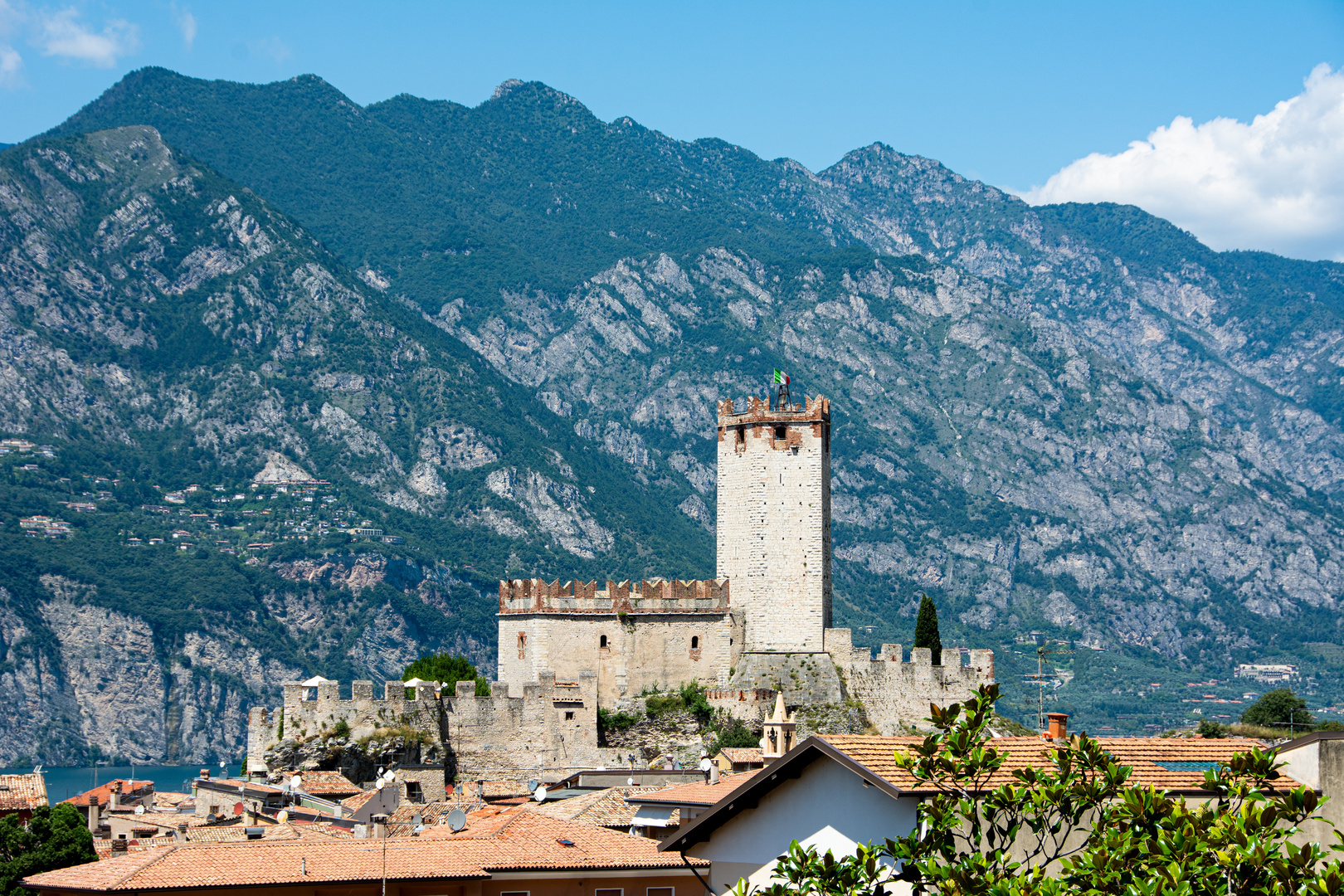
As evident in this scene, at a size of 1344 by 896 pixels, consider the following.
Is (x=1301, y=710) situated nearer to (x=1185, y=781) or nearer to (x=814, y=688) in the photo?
(x=814, y=688)

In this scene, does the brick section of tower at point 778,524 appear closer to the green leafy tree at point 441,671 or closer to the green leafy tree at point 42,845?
the green leafy tree at point 441,671

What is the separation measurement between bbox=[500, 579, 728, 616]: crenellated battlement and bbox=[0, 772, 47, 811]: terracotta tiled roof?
91.0 feet

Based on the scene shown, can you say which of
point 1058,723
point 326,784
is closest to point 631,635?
point 326,784

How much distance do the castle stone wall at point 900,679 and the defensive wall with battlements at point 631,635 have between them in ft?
17.8

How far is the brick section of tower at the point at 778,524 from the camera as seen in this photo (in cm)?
8081

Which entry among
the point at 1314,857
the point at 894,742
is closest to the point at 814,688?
the point at 894,742

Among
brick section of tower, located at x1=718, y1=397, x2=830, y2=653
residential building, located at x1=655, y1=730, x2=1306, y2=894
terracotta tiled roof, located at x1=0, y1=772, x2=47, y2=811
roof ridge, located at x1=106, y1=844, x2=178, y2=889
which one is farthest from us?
brick section of tower, located at x1=718, y1=397, x2=830, y2=653

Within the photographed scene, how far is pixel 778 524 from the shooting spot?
81.3 metres

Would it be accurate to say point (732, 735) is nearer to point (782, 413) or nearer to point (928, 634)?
point (928, 634)

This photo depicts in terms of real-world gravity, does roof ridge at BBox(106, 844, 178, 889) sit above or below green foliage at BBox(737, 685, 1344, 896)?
below

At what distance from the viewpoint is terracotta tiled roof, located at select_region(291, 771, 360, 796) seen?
68125 millimetres

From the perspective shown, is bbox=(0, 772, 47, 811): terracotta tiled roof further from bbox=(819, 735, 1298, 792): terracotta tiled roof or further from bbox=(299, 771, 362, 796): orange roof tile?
bbox=(819, 735, 1298, 792): terracotta tiled roof

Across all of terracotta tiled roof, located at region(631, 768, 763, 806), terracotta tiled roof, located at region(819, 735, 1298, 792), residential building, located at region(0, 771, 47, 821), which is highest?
terracotta tiled roof, located at region(819, 735, 1298, 792)

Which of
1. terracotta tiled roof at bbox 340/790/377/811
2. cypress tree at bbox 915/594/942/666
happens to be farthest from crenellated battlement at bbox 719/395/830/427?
terracotta tiled roof at bbox 340/790/377/811
